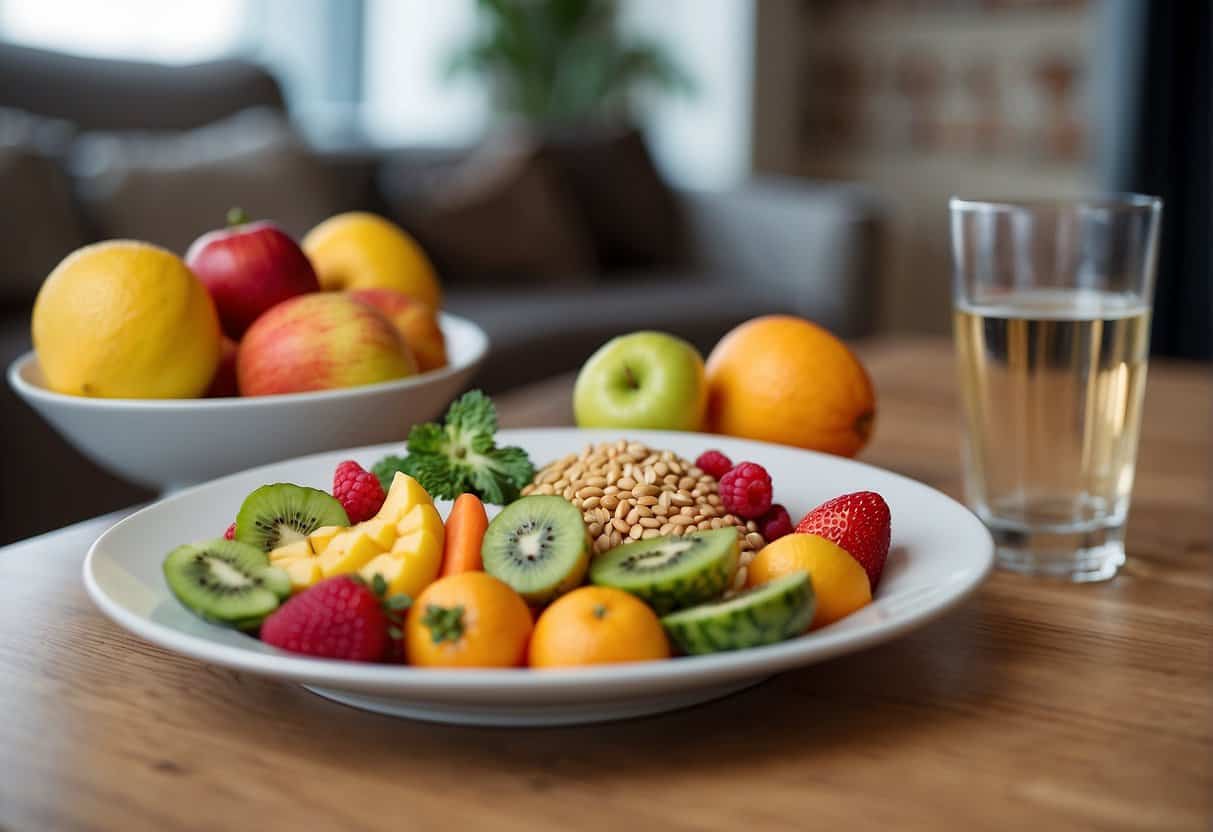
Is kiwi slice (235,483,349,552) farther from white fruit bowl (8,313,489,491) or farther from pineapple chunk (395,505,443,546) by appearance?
white fruit bowl (8,313,489,491)

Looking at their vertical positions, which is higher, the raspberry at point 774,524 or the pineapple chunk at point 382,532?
the pineapple chunk at point 382,532

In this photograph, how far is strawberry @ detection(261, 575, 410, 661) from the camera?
50 cm

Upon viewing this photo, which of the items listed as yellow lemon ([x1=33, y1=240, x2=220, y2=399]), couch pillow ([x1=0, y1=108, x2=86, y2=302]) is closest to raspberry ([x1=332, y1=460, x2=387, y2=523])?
yellow lemon ([x1=33, y1=240, x2=220, y2=399])

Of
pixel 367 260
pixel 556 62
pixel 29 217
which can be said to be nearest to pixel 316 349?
pixel 367 260

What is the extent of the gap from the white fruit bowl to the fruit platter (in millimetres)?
112

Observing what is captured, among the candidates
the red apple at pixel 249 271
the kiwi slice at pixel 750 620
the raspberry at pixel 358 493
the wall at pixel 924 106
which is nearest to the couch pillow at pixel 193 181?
the red apple at pixel 249 271

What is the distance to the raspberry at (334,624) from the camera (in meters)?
0.50

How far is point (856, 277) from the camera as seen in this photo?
317cm

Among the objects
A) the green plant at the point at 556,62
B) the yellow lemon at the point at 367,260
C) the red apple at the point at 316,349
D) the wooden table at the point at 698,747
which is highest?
the green plant at the point at 556,62

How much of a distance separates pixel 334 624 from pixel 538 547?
0.34 feet

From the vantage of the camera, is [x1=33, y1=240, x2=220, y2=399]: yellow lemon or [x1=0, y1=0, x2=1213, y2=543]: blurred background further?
[x1=0, y1=0, x2=1213, y2=543]: blurred background

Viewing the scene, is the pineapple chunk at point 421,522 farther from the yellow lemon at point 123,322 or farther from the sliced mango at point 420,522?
the yellow lemon at point 123,322

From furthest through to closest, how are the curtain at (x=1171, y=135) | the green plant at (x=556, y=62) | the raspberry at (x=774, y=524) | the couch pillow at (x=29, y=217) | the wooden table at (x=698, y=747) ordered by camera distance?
the green plant at (x=556, y=62)
the curtain at (x=1171, y=135)
the couch pillow at (x=29, y=217)
the raspberry at (x=774, y=524)
the wooden table at (x=698, y=747)

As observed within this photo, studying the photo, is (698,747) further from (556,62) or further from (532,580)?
(556,62)
